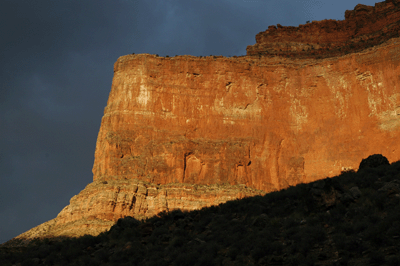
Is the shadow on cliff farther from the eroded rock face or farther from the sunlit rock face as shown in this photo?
the sunlit rock face

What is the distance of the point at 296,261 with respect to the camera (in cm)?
1477

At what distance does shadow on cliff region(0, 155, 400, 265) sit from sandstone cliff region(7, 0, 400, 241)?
962 inches

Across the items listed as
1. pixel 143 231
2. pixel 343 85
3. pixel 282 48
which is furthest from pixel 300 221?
pixel 282 48

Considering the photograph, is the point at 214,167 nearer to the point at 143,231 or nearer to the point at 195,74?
the point at 195,74

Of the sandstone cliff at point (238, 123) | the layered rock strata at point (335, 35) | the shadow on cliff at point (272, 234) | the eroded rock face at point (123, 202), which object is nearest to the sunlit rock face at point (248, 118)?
the sandstone cliff at point (238, 123)

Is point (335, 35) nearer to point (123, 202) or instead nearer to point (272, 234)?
point (123, 202)

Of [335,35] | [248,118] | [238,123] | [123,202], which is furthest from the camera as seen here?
[335,35]

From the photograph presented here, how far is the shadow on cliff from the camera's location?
14977mm

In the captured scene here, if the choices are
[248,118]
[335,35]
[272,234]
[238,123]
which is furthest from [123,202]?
[335,35]

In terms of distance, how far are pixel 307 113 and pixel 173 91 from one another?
633 inches

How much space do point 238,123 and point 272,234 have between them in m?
38.6

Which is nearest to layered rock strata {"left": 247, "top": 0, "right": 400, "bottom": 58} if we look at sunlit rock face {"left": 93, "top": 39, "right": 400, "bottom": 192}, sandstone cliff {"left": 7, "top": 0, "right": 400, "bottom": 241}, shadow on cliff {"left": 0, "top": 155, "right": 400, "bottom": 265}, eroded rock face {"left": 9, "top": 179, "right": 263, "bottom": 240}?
sandstone cliff {"left": 7, "top": 0, "right": 400, "bottom": 241}

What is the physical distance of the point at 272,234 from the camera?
688 inches

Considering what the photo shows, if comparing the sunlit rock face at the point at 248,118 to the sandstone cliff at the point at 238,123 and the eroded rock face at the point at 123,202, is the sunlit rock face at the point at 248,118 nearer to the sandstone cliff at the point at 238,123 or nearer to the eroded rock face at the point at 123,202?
the sandstone cliff at the point at 238,123
